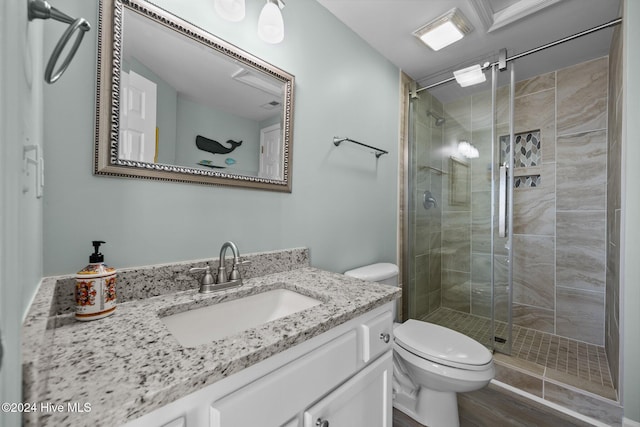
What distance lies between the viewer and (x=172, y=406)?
48cm

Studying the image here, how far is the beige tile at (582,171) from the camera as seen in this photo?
2133 millimetres

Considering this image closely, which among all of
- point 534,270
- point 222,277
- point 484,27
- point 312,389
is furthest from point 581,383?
point 484,27

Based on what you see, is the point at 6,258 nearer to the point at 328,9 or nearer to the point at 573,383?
the point at 328,9

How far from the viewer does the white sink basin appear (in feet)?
2.84

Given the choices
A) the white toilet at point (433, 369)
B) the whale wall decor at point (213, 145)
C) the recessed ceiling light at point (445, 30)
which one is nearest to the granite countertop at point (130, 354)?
the whale wall decor at point (213, 145)

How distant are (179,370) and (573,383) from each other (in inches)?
90.6

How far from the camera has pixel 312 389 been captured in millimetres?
723

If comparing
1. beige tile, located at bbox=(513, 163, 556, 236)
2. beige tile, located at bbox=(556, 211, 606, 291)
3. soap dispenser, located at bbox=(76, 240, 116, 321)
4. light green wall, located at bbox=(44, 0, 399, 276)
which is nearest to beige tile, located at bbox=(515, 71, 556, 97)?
beige tile, located at bbox=(513, 163, 556, 236)

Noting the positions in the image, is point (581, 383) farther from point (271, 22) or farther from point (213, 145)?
point (271, 22)

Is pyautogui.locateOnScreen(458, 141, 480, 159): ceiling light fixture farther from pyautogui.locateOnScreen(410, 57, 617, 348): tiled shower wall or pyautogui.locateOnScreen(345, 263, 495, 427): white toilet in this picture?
pyautogui.locateOnScreen(345, 263, 495, 427): white toilet

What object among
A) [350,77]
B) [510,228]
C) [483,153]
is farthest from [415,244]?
[350,77]

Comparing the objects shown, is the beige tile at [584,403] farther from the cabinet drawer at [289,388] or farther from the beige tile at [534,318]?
the cabinet drawer at [289,388]

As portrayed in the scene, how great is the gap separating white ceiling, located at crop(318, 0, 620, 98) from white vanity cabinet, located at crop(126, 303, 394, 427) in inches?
68.0

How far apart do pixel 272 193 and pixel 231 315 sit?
596 mm
